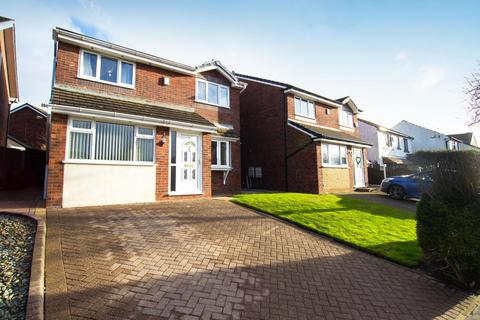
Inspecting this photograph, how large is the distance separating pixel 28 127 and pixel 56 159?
1964 cm

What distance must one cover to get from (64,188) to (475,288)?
33.2 feet

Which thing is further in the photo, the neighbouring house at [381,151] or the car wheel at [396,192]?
the neighbouring house at [381,151]

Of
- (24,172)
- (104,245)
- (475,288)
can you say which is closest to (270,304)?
(104,245)

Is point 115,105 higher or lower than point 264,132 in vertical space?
lower

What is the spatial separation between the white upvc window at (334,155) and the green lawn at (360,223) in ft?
14.5

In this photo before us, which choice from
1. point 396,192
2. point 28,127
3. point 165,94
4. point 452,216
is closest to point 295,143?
point 396,192

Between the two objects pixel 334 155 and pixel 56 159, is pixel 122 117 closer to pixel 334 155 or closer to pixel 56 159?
pixel 56 159

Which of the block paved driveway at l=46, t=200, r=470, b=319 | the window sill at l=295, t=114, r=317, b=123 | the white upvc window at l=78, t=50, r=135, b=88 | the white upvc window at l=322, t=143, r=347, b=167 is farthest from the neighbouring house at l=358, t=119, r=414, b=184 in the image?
the white upvc window at l=78, t=50, r=135, b=88

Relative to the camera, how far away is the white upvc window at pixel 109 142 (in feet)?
26.1

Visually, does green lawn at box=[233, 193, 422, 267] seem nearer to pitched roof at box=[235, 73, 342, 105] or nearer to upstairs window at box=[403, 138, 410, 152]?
pitched roof at box=[235, 73, 342, 105]

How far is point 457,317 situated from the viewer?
354cm

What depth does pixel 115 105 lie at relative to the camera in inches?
356

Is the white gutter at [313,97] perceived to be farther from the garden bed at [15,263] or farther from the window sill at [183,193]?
the garden bed at [15,263]

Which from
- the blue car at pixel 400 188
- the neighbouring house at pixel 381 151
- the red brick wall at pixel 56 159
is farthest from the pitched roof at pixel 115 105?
the neighbouring house at pixel 381 151
